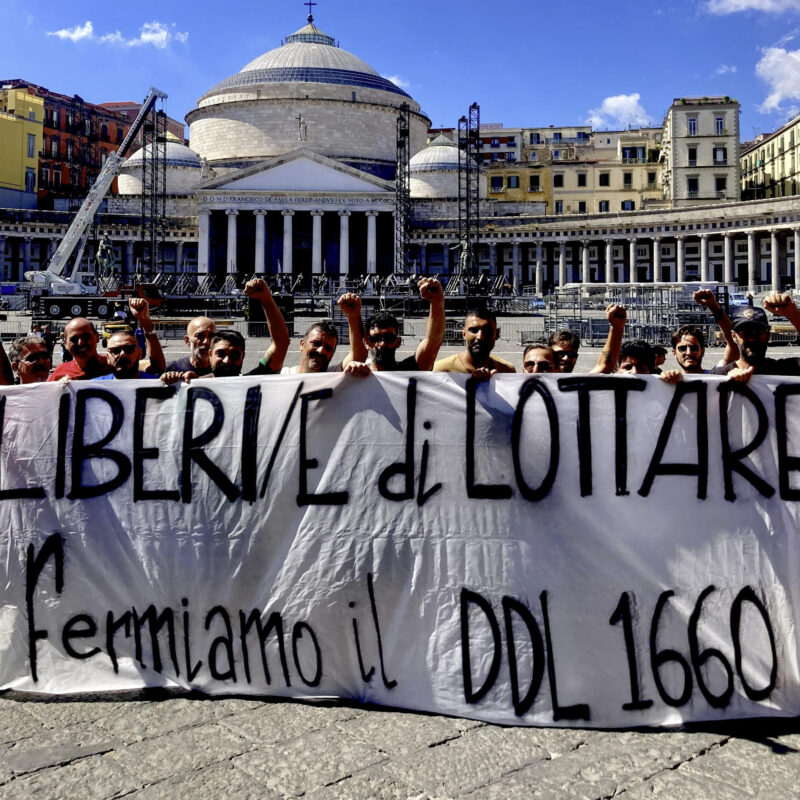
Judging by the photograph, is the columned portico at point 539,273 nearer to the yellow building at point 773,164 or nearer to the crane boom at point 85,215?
the yellow building at point 773,164

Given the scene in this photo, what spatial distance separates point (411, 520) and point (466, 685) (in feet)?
2.64

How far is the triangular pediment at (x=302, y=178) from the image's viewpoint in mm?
62031

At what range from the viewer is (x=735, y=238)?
64062mm

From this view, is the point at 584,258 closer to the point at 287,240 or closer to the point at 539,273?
the point at 539,273

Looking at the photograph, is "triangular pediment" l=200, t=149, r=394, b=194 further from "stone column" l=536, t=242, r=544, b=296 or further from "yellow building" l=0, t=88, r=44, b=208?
"yellow building" l=0, t=88, r=44, b=208

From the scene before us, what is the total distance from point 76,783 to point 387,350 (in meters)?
2.70

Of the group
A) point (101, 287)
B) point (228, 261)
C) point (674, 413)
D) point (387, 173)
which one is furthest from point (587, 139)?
point (674, 413)

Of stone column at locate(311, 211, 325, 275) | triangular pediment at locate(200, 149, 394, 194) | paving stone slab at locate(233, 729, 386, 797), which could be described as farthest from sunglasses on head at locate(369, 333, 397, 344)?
triangular pediment at locate(200, 149, 394, 194)

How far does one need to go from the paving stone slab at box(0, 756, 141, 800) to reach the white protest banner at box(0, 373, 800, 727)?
788 mm

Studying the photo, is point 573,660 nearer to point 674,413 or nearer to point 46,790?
point 674,413

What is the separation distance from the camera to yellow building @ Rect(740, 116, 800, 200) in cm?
6931

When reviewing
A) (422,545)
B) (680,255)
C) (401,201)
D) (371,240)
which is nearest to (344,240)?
(371,240)

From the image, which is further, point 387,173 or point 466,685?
point 387,173

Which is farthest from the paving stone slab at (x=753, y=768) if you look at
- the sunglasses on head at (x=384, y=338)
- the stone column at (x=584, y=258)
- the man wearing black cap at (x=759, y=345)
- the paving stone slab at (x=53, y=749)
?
the stone column at (x=584, y=258)
